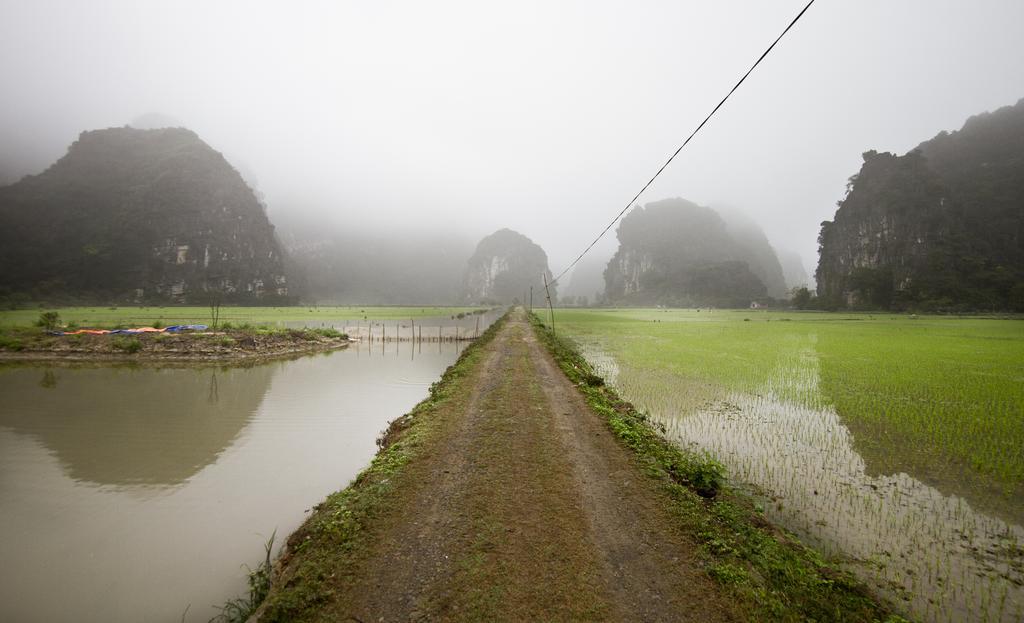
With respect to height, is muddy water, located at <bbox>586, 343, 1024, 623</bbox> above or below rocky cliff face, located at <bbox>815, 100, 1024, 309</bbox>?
below

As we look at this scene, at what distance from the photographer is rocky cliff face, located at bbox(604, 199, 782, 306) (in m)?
122

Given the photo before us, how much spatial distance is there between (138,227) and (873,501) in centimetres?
13769

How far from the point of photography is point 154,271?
90.3 m

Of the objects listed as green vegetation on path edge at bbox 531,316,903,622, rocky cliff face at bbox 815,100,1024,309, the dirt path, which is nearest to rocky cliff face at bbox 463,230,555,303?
rocky cliff face at bbox 815,100,1024,309

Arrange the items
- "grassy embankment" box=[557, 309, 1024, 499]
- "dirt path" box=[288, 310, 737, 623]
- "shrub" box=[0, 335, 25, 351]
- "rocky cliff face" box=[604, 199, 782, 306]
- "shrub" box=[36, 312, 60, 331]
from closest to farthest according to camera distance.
Result: "dirt path" box=[288, 310, 737, 623] < "grassy embankment" box=[557, 309, 1024, 499] < "shrub" box=[0, 335, 25, 351] < "shrub" box=[36, 312, 60, 331] < "rocky cliff face" box=[604, 199, 782, 306]

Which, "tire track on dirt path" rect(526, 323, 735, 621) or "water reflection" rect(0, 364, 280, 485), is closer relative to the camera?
"tire track on dirt path" rect(526, 323, 735, 621)

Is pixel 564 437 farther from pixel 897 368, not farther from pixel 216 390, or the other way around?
pixel 897 368

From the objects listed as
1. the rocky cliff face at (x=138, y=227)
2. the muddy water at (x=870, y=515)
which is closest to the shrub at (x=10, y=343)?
the muddy water at (x=870, y=515)

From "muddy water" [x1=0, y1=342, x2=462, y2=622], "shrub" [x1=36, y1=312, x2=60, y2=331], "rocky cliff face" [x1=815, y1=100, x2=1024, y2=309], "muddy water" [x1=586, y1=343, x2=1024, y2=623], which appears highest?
"rocky cliff face" [x1=815, y1=100, x2=1024, y2=309]

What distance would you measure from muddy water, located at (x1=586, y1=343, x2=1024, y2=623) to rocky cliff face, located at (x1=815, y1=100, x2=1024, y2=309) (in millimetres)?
83958

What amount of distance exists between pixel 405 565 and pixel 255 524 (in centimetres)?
321

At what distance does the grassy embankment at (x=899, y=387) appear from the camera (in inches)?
251

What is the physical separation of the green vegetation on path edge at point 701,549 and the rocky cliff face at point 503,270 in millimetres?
161094

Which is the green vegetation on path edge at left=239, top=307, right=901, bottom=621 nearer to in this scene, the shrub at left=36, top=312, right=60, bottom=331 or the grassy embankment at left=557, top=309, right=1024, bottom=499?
the grassy embankment at left=557, top=309, right=1024, bottom=499
